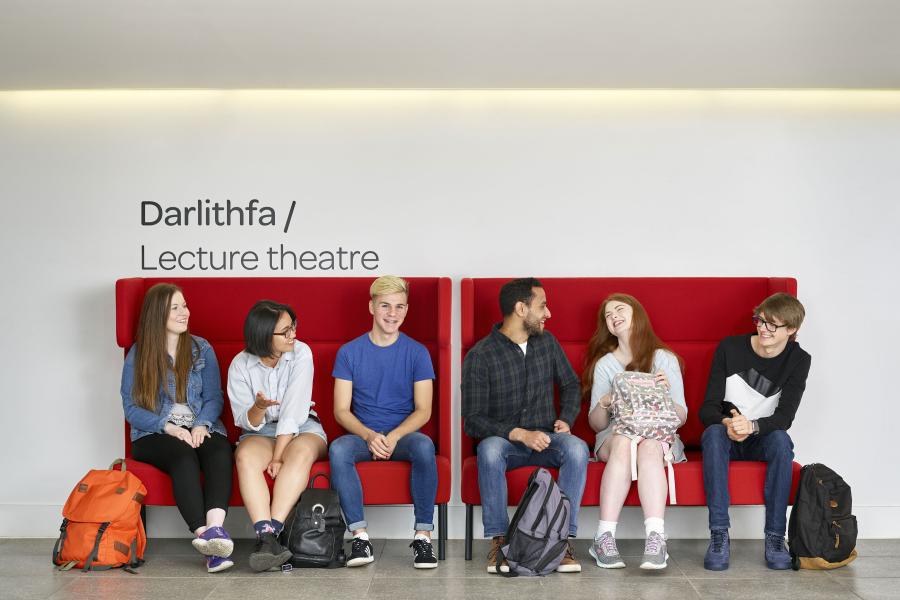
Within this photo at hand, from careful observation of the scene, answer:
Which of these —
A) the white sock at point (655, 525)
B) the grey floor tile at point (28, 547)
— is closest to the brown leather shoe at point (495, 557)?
the white sock at point (655, 525)

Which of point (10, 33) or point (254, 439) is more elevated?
point (10, 33)

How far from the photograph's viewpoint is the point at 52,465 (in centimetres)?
517

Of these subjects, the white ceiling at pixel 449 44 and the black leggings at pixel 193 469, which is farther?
the black leggings at pixel 193 469

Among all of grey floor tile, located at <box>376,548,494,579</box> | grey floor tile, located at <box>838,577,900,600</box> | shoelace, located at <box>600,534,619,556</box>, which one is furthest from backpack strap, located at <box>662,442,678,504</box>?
grey floor tile, located at <box>376,548,494,579</box>

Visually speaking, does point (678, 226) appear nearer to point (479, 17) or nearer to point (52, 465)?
point (479, 17)

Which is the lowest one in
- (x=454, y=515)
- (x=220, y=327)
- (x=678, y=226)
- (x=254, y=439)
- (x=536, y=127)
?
(x=454, y=515)

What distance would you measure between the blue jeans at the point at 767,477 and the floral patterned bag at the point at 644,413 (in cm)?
17

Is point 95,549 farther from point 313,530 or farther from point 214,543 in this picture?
point 313,530

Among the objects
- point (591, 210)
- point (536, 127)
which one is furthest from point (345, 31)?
point (591, 210)

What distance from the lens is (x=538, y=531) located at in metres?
4.16

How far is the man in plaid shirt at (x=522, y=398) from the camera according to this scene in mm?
4359

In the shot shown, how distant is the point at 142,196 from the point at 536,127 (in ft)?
7.24

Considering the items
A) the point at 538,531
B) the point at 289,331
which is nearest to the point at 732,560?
the point at 538,531

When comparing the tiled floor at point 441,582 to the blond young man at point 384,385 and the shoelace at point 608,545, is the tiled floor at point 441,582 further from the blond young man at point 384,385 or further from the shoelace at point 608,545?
the blond young man at point 384,385
